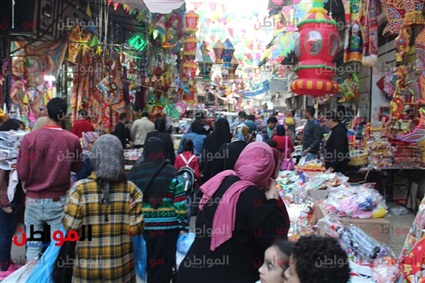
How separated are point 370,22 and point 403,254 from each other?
7.93m

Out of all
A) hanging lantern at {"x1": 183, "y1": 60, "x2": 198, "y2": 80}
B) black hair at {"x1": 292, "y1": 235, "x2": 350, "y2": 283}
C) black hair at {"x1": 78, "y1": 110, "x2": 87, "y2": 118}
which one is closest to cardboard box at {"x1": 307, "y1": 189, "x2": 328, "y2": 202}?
black hair at {"x1": 292, "y1": 235, "x2": 350, "y2": 283}

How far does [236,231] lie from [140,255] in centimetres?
149

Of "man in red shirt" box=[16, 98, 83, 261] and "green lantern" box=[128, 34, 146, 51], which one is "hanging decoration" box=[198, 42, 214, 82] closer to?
"green lantern" box=[128, 34, 146, 51]

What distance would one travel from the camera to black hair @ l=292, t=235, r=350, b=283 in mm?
2047

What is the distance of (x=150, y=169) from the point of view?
4.43 metres

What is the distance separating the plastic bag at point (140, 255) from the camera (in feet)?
13.8

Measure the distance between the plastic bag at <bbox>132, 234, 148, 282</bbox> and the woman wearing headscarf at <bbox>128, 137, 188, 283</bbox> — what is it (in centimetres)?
19

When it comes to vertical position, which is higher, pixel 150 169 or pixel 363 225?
pixel 150 169

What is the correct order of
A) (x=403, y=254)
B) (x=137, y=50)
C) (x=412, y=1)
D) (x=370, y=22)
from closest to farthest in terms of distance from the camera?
(x=403, y=254) → (x=412, y=1) → (x=370, y=22) → (x=137, y=50)

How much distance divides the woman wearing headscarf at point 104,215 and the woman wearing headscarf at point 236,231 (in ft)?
2.34

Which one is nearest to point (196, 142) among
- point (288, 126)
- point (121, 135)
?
point (121, 135)

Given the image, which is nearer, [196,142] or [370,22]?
[196,142]

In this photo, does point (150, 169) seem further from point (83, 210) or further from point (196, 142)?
point (196, 142)

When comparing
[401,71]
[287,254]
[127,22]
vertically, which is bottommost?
[287,254]
